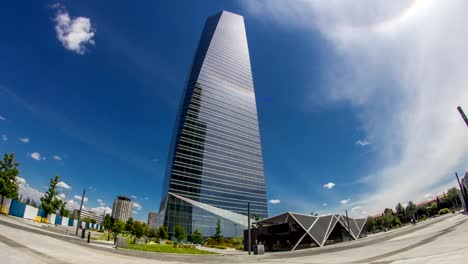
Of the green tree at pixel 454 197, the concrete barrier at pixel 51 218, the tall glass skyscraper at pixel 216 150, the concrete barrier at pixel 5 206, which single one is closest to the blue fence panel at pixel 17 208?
the concrete barrier at pixel 5 206

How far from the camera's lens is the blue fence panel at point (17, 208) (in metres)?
34.6

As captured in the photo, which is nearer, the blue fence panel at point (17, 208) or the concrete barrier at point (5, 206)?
the concrete barrier at point (5, 206)

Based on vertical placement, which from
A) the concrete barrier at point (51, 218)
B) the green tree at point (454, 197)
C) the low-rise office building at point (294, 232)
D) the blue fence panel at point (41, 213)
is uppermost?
the green tree at point (454, 197)

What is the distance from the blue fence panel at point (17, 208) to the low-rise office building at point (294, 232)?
128 feet

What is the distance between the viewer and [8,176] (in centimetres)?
3506

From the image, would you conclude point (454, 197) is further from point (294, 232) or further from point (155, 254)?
point (155, 254)

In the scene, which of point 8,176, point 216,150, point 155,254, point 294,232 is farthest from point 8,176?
point 216,150

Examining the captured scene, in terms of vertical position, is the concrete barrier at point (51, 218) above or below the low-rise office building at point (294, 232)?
above

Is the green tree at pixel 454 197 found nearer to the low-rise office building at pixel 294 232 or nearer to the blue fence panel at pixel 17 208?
the low-rise office building at pixel 294 232

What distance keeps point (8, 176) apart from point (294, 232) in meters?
48.8

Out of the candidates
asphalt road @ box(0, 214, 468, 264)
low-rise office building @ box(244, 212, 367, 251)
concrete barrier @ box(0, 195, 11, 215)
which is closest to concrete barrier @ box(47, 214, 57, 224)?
concrete barrier @ box(0, 195, 11, 215)

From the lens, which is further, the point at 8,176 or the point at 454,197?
the point at 454,197

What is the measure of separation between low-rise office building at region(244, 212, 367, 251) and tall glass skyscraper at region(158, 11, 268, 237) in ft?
111

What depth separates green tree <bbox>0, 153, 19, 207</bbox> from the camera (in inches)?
1313
